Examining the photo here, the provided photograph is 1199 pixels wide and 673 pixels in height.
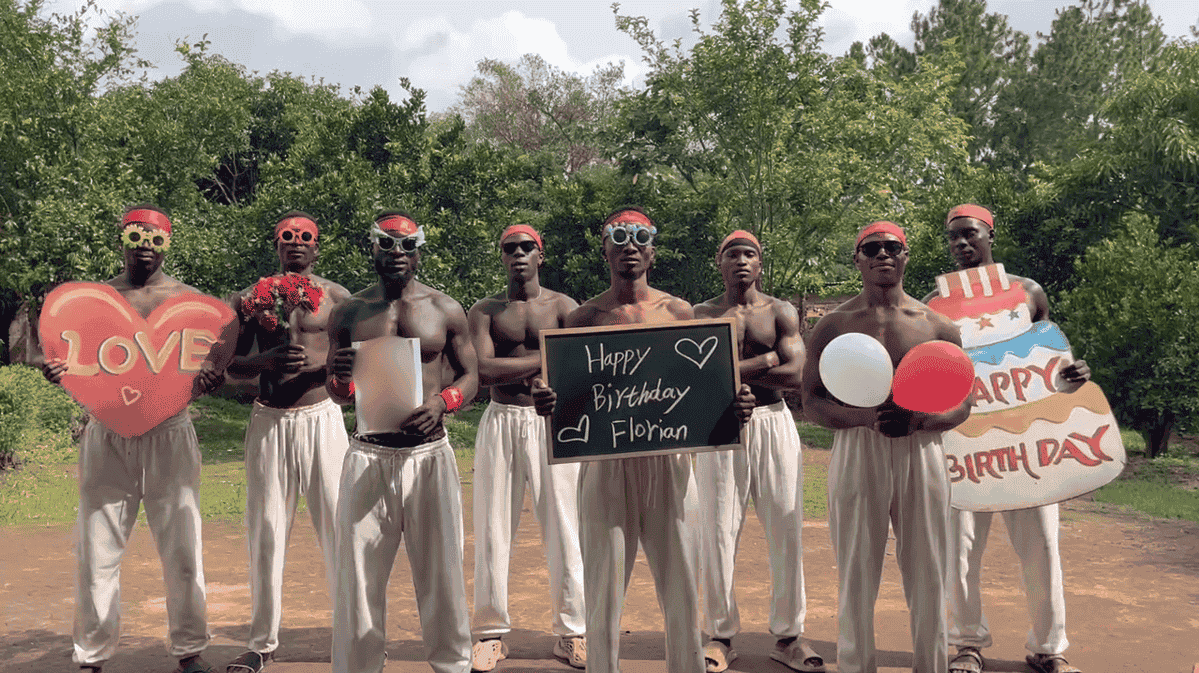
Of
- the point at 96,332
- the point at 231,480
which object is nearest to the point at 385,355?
the point at 96,332

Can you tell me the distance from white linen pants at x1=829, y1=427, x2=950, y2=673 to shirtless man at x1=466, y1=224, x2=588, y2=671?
1818 millimetres

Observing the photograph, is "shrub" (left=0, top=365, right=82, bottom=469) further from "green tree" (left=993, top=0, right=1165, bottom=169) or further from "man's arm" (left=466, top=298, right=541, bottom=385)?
"green tree" (left=993, top=0, right=1165, bottom=169)

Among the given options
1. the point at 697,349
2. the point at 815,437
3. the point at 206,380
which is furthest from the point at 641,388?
the point at 815,437

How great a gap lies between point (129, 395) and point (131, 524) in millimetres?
749

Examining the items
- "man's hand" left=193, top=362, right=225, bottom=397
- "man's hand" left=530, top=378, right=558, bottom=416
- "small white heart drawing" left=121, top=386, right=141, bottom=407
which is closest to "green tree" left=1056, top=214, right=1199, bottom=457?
"man's hand" left=530, top=378, right=558, bottom=416

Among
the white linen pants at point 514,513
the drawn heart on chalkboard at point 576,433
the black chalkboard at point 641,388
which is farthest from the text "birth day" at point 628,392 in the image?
the white linen pants at point 514,513

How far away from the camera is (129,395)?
553 centimetres

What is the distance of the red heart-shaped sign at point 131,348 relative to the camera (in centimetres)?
552

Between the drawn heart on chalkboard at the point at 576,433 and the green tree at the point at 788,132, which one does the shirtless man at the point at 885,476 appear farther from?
the green tree at the point at 788,132

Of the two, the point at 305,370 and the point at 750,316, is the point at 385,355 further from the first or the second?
the point at 750,316

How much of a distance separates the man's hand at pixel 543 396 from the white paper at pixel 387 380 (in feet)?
1.91

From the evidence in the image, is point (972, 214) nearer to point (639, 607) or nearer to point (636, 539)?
point (636, 539)

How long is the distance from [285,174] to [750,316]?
13633 millimetres

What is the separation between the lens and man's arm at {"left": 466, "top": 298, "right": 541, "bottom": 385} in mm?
5934
